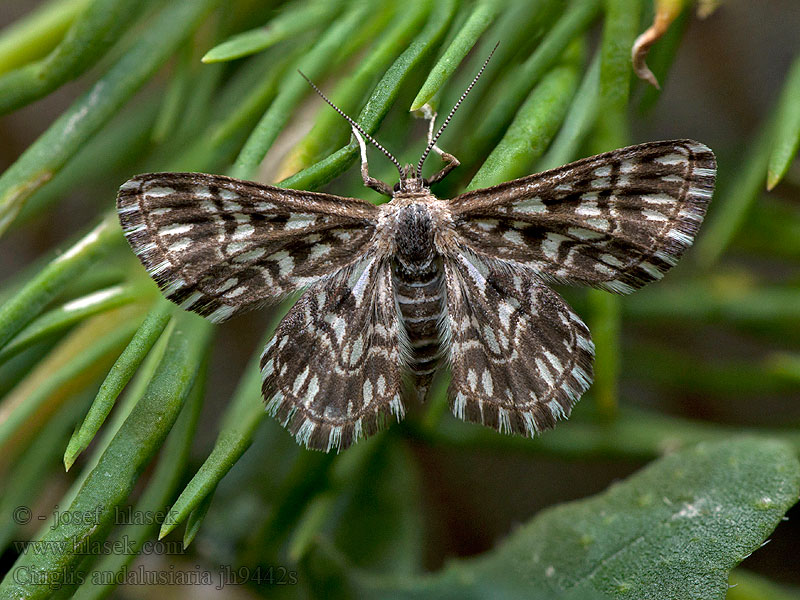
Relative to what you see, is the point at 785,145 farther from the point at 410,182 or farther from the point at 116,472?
the point at 116,472

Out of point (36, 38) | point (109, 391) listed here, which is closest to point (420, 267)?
point (109, 391)

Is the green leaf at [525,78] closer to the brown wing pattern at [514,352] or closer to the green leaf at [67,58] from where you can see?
the brown wing pattern at [514,352]

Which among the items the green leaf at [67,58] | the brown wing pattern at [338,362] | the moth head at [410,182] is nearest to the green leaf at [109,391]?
the brown wing pattern at [338,362]

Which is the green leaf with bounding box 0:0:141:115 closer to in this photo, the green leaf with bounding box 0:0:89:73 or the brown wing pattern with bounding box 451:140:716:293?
the green leaf with bounding box 0:0:89:73

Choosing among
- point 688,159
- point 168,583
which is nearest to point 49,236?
point 168,583

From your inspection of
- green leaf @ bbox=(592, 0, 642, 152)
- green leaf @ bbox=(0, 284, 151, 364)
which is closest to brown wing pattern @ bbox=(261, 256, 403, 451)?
green leaf @ bbox=(0, 284, 151, 364)

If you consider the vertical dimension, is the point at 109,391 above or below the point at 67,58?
below

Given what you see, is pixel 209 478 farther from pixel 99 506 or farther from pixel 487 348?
pixel 487 348
